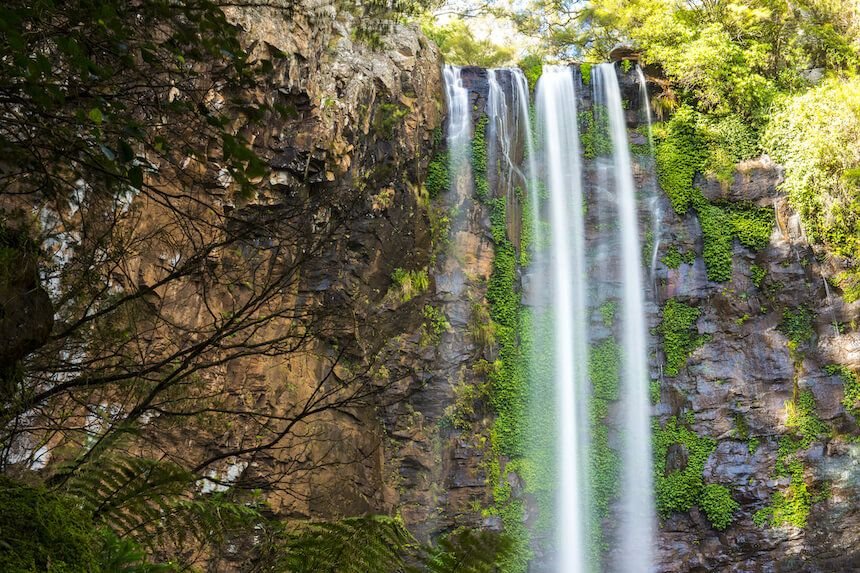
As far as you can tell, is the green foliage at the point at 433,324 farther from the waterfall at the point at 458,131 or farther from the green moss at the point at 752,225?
the green moss at the point at 752,225

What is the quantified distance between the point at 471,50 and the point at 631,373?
48.8ft

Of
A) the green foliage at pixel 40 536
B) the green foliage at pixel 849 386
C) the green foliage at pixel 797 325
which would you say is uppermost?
the green foliage at pixel 797 325

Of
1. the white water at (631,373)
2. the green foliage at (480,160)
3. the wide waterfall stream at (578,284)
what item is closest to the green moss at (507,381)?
the green foliage at (480,160)

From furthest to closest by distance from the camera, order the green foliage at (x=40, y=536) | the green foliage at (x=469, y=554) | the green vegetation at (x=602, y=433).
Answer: the green vegetation at (x=602, y=433) < the green foliage at (x=469, y=554) < the green foliage at (x=40, y=536)

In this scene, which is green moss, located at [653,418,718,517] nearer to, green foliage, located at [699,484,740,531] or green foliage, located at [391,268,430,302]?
green foliage, located at [699,484,740,531]

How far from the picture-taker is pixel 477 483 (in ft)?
43.6

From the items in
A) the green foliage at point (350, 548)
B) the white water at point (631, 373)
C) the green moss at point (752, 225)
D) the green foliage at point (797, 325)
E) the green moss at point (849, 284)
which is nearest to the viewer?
the green foliage at point (350, 548)

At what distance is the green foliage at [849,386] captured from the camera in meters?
13.2

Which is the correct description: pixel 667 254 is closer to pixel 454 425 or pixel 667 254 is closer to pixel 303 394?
pixel 454 425

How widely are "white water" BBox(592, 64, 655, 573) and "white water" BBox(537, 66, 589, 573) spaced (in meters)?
0.81

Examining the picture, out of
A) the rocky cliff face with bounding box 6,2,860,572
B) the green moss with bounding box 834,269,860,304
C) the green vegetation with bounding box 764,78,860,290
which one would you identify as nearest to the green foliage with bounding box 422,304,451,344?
the rocky cliff face with bounding box 6,2,860,572

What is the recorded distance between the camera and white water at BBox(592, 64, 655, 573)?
1347cm

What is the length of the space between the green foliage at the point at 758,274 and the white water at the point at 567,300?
350 centimetres

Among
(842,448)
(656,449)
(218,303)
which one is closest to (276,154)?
(218,303)
